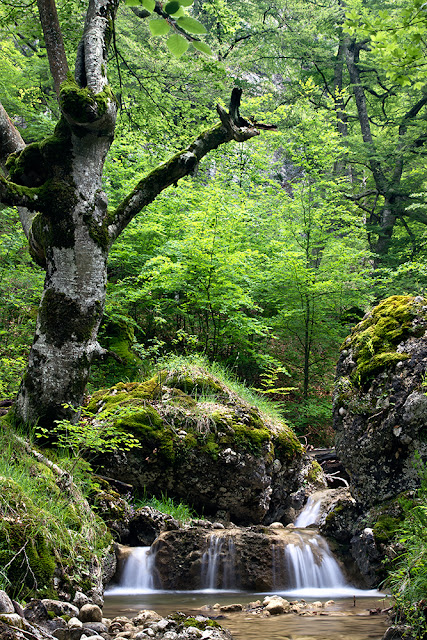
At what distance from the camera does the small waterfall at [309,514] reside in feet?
24.3

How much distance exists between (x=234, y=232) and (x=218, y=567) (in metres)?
6.79

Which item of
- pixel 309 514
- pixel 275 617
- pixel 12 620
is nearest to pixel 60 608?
pixel 12 620

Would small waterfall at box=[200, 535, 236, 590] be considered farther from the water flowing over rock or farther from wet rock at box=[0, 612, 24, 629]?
wet rock at box=[0, 612, 24, 629]

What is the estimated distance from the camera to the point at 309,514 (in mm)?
7633

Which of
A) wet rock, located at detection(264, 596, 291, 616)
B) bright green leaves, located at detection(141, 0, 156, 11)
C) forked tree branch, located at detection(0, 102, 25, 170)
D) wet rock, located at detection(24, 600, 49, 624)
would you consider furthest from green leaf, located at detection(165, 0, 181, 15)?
forked tree branch, located at detection(0, 102, 25, 170)

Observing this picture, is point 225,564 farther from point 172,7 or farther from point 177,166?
point 172,7

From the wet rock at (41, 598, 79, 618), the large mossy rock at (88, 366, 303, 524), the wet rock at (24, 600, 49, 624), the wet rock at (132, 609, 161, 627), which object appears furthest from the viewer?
the large mossy rock at (88, 366, 303, 524)

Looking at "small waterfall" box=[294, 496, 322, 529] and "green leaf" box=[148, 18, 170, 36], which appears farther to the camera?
"small waterfall" box=[294, 496, 322, 529]

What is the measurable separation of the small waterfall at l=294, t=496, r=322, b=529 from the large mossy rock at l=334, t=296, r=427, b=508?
1577 millimetres

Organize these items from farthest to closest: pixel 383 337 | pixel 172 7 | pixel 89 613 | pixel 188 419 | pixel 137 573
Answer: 1. pixel 188 419
2. pixel 383 337
3. pixel 137 573
4. pixel 89 613
5. pixel 172 7

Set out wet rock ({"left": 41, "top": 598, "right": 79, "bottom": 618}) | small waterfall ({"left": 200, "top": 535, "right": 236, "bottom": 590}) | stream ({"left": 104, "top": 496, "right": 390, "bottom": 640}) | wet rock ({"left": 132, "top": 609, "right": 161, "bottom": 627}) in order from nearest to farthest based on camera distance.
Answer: wet rock ({"left": 41, "top": 598, "right": 79, "bottom": 618})
wet rock ({"left": 132, "top": 609, "right": 161, "bottom": 627})
stream ({"left": 104, "top": 496, "right": 390, "bottom": 640})
small waterfall ({"left": 200, "top": 535, "right": 236, "bottom": 590})

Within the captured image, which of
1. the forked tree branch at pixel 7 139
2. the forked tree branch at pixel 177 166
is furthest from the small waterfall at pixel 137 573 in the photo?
the forked tree branch at pixel 7 139

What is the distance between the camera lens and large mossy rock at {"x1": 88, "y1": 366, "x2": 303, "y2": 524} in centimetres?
628

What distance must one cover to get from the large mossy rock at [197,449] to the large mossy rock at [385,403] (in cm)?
125
